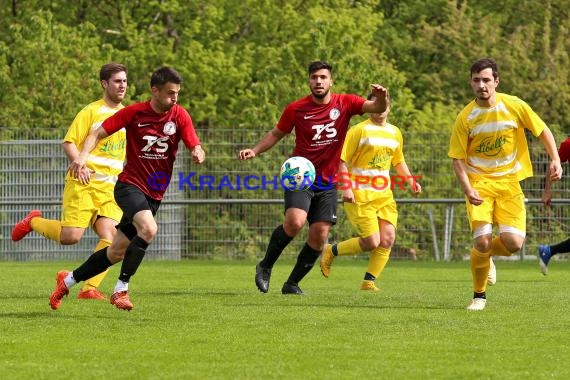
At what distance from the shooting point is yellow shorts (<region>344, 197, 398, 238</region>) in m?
14.8

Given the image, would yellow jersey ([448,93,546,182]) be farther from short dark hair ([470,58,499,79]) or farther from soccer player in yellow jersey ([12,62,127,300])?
soccer player in yellow jersey ([12,62,127,300])

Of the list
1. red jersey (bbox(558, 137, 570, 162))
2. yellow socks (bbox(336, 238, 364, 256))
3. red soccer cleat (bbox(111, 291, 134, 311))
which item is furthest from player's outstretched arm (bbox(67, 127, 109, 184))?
red jersey (bbox(558, 137, 570, 162))

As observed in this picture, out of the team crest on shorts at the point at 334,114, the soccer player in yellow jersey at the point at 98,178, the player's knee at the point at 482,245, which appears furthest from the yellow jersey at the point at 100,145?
the player's knee at the point at 482,245

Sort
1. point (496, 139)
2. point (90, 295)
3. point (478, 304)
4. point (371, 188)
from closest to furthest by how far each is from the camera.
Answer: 1. point (496, 139)
2. point (478, 304)
3. point (90, 295)
4. point (371, 188)

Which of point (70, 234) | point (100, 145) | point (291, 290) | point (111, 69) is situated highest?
point (111, 69)

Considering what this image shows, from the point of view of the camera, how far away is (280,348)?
28.2ft

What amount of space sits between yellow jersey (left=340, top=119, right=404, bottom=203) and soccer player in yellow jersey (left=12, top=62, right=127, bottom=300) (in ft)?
10.0

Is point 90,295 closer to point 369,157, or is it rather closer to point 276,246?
point 276,246

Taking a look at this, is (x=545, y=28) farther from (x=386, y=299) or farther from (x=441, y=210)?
(x=386, y=299)

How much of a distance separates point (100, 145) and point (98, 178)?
321 millimetres

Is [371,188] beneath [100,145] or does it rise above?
beneath

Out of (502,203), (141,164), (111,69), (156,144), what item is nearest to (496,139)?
(502,203)

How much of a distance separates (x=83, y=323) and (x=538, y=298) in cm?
469

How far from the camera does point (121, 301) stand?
10.5 metres
